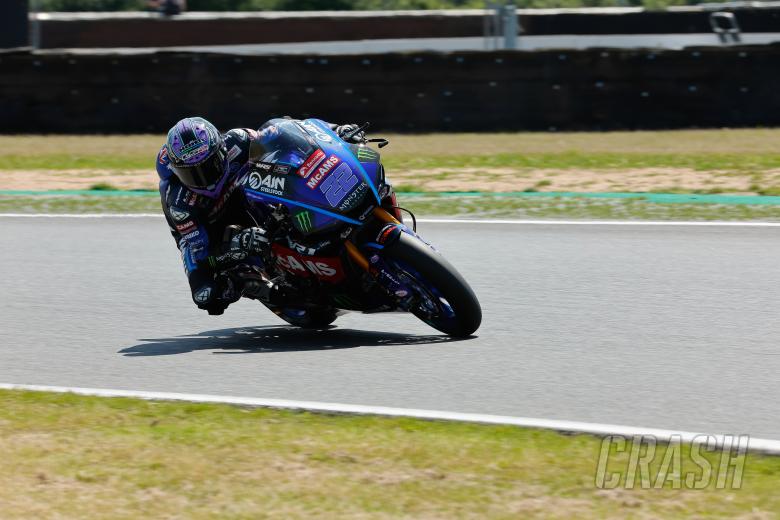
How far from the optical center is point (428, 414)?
5445 mm

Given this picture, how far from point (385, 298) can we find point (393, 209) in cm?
52

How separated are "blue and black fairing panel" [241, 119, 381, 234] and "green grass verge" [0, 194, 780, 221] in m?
5.31

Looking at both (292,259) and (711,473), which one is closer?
(711,473)

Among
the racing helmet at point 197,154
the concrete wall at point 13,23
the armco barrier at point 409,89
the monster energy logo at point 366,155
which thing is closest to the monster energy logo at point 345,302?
the monster energy logo at point 366,155

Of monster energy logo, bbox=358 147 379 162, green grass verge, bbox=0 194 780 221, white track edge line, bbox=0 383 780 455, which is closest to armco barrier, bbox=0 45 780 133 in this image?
green grass verge, bbox=0 194 780 221

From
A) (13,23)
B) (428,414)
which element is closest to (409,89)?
(13,23)

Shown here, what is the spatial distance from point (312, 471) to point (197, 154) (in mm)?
2765

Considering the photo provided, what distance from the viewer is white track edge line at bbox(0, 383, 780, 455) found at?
4.92 meters

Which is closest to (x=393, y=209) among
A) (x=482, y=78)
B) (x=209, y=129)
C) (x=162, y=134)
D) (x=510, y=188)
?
(x=209, y=129)

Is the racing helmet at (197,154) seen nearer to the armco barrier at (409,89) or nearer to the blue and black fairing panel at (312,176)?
the blue and black fairing panel at (312,176)

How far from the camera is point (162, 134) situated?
19.8 metres

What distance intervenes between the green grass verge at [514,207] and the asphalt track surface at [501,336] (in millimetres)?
903

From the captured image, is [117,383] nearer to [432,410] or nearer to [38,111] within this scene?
[432,410]

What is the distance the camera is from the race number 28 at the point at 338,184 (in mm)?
6742
